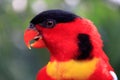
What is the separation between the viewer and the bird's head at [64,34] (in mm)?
3742

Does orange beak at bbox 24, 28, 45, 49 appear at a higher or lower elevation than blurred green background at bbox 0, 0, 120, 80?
higher

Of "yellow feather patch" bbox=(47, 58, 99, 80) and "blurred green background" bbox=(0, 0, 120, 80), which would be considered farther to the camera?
"blurred green background" bbox=(0, 0, 120, 80)

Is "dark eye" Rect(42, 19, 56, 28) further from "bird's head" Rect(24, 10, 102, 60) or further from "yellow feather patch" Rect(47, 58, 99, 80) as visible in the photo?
"yellow feather patch" Rect(47, 58, 99, 80)

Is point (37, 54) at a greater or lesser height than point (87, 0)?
lesser

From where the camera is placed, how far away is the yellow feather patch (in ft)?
12.2

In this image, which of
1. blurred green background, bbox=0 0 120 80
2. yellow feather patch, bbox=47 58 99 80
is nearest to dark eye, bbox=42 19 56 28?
yellow feather patch, bbox=47 58 99 80

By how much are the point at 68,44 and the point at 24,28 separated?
4.26ft

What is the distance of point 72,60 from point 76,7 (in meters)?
1.53

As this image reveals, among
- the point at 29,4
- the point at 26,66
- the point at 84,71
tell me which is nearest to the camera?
the point at 84,71

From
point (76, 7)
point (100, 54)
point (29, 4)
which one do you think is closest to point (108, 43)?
point (76, 7)

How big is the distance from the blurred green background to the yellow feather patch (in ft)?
3.30

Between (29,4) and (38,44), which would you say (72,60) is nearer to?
(38,44)

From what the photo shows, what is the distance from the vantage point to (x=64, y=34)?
3.77 metres

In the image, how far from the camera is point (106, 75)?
12.3ft
